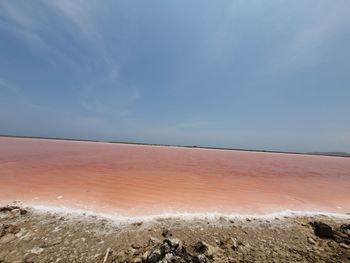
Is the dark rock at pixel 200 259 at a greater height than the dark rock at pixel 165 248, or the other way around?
the dark rock at pixel 165 248

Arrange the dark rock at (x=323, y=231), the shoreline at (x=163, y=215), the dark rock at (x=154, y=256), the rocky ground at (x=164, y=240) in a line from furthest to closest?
the shoreline at (x=163, y=215) → the dark rock at (x=323, y=231) → the rocky ground at (x=164, y=240) → the dark rock at (x=154, y=256)

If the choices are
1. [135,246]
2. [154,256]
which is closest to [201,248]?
[154,256]

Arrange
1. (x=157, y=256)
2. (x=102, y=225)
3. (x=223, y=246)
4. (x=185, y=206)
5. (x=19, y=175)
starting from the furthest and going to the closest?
(x=19, y=175) < (x=185, y=206) < (x=102, y=225) < (x=223, y=246) < (x=157, y=256)

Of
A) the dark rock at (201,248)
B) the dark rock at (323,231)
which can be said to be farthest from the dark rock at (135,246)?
the dark rock at (323,231)

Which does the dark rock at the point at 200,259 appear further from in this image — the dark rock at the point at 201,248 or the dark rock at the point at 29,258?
the dark rock at the point at 29,258

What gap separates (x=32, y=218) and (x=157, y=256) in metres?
Result: 3.61

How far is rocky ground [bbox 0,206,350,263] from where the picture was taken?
3539mm

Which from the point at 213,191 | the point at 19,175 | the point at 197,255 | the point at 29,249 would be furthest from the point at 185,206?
the point at 19,175

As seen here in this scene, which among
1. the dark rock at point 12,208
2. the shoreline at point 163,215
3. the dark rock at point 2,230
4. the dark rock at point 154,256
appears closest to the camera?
the dark rock at point 154,256

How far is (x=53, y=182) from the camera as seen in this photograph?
29.3 ft

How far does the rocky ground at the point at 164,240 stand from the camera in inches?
139

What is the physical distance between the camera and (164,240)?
371 centimetres

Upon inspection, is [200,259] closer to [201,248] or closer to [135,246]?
[201,248]

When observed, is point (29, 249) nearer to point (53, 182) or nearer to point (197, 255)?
point (197, 255)
